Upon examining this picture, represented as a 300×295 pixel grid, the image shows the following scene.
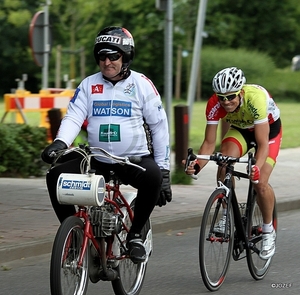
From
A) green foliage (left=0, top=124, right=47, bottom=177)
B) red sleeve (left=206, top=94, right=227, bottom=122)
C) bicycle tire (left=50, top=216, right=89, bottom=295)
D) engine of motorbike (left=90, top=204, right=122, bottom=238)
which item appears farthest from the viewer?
green foliage (left=0, top=124, right=47, bottom=177)

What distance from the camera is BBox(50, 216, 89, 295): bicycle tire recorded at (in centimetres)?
532

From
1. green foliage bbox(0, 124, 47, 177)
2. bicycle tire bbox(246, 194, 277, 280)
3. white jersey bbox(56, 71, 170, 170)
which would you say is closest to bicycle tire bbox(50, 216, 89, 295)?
white jersey bbox(56, 71, 170, 170)

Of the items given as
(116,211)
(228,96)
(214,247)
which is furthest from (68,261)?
(228,96)

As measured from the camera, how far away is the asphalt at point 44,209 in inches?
319

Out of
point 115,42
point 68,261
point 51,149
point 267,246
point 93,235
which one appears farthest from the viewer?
point 267,246

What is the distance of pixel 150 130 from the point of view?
612 cm

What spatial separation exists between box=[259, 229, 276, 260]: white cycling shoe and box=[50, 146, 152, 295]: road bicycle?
124cm

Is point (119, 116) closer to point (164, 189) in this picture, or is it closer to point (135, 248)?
point (164, 189)

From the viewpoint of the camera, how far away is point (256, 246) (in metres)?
7.32

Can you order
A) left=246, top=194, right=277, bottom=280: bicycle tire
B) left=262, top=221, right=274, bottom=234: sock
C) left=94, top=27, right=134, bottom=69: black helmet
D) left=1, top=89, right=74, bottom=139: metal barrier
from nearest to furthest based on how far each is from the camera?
left=94, top=27, right=134, bottom=69: black helmet → left=246, top=194, right=277, bottom=280: bicycle tire → left=262, top=221, right=274, bottom=234: sock → left=1, top=89, right=74, bottom=139: metal barrier

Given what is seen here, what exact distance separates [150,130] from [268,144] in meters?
1.27

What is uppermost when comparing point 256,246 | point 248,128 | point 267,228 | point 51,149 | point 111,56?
point 111,56

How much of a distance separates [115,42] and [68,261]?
1455mm

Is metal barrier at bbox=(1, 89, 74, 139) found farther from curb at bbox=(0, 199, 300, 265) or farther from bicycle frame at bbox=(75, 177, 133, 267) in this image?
bicycle frame at bbox=(75, 177, 133, 267)
